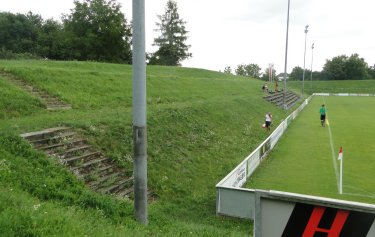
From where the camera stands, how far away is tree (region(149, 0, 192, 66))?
274ft

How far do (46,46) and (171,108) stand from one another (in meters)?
46.3

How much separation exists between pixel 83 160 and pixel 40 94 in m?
8.21

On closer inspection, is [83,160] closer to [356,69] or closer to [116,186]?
[116,186]

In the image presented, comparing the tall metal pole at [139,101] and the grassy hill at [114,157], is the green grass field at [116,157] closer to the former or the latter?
the grassy hill at [114,157]

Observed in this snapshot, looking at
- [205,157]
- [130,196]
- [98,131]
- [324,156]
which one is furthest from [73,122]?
[324,156]

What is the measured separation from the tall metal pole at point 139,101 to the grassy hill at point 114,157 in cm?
82

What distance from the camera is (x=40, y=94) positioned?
1797 centimetres

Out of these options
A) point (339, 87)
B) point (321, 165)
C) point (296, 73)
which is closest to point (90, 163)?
point (321, 165)

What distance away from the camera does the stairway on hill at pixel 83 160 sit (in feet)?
34.4

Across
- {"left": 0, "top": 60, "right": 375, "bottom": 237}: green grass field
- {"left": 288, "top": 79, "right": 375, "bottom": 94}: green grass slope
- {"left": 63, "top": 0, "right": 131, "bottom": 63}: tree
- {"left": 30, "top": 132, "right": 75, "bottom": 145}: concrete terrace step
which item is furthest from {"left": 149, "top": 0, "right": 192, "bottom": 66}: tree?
{"left": 30, "top": 132, "right": 75, "bottom": 145}: concrete terrace step

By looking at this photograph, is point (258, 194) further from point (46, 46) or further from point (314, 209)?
point (46, 46)

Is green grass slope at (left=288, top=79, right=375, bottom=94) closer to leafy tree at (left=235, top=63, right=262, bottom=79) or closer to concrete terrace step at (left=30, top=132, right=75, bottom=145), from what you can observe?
leafy tree at (left=235, top=63, right=262, bottom=79)

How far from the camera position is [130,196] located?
1096cm

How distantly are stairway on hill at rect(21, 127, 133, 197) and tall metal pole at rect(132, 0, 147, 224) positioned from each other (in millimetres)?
2824
